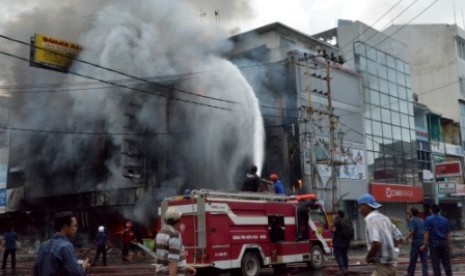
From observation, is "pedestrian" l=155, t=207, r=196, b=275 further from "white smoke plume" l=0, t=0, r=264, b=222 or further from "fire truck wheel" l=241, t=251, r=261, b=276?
"white smoke plume" l=0, t=0, r=264, b=222

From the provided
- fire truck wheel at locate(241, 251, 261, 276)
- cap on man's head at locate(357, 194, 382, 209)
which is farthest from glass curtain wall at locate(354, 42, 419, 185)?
cap on man's head at locate(357, 194, 382, 209)

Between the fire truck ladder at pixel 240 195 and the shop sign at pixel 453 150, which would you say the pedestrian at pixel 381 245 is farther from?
the shop sign at pixel 453 150

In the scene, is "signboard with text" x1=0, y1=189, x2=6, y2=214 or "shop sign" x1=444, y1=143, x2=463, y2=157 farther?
"shop sign" x1=444, y1=143, x2=463, y2=157

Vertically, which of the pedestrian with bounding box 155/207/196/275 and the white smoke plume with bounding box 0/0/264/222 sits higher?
the white smoke plume with bounding box 0/0/264/222

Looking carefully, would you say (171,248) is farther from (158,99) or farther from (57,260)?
(158,99)

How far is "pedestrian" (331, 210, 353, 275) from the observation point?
10.9m

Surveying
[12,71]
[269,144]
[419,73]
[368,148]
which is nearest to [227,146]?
[269,144]

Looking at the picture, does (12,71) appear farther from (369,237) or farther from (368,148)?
(369,237)

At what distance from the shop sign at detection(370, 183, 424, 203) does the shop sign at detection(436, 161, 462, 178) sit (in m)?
2.63

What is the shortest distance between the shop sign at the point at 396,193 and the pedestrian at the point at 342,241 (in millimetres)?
18837

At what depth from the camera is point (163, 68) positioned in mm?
24000

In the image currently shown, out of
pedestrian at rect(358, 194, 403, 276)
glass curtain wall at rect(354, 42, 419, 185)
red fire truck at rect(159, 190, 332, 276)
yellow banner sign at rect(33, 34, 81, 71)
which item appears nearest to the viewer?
pedestrian at rect(358, 194, 403, 276)

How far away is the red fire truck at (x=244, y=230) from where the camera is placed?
10234mm

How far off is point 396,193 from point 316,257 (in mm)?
19257
